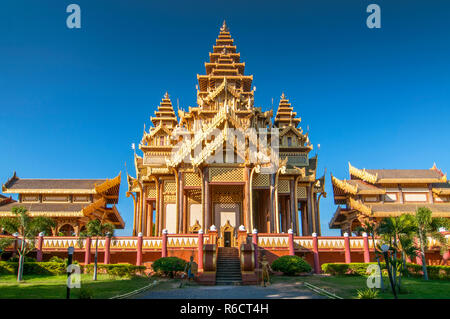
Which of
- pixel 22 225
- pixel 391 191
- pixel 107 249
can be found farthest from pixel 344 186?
pixel 22 225

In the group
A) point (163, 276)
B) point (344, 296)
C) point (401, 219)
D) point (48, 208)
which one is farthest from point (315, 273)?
point (48, 208)

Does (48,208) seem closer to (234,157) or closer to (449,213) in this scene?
(234,157)

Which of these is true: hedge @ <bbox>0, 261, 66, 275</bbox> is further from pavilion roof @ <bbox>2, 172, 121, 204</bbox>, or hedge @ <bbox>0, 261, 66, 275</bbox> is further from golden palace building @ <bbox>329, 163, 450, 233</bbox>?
golden palace building @ <bbox>329, 163, 450, 233</bbox>

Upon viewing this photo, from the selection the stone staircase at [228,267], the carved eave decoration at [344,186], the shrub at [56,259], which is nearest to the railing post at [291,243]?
the stone staircase at [228,267]

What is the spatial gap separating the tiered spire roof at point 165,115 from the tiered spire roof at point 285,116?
1124 centimetres

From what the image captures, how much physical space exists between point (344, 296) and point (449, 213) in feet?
87.6

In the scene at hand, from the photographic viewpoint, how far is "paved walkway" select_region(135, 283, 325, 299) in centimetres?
1406

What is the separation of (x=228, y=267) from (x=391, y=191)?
77.5ft

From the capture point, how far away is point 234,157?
26859mm

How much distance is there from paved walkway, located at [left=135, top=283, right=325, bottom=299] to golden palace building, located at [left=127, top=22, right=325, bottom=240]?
28.3 feet

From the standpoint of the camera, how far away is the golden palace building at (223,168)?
26.6 meters

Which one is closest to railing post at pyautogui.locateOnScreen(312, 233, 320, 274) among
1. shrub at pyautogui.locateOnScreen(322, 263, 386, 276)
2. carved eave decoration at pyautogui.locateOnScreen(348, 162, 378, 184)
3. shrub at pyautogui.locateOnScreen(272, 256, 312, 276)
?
shrub at pyautogui.locateOnScreen(322, 263, 386, 276)

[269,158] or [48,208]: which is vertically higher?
[269,158]

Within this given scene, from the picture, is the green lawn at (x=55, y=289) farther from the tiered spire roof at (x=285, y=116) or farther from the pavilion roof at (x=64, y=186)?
the tiered spire roof at (x=285, y=116)
